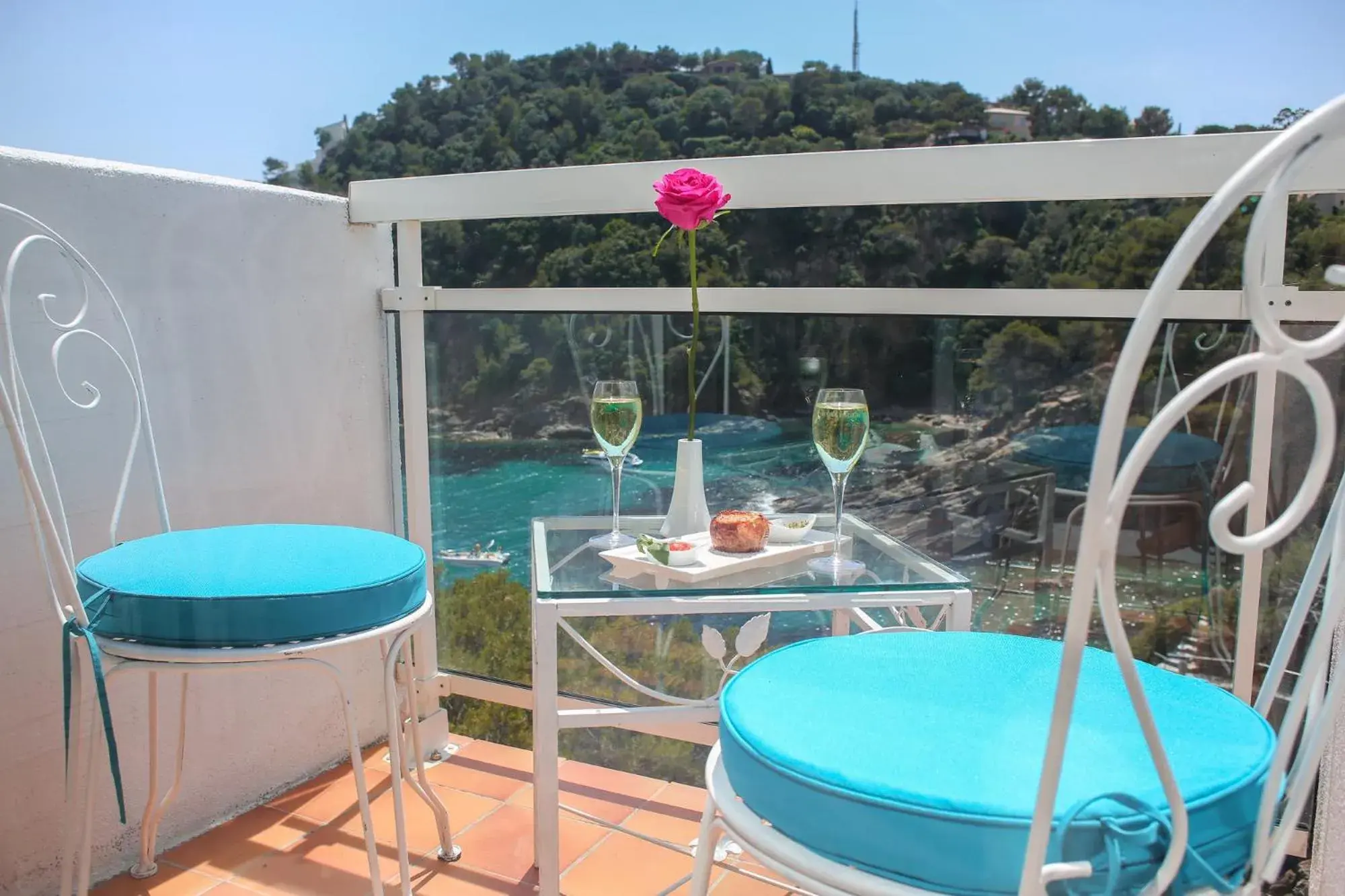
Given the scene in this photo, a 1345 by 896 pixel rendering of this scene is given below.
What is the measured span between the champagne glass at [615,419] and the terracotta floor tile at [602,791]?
0.70m

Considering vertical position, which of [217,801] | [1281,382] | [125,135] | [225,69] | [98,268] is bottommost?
[217,801]

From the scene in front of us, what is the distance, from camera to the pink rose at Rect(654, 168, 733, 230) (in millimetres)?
1416

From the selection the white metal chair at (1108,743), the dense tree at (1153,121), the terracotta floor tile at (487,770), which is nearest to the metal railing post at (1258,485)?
the white metal chair at (1108,743)

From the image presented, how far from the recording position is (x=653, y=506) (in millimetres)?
1852

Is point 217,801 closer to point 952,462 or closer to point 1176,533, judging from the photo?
point 952,462

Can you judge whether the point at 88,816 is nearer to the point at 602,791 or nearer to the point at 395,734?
the point at 395,734

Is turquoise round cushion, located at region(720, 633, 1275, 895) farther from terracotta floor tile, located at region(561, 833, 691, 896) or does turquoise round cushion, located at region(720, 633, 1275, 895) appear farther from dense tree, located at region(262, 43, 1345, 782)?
terracotta floor tile, located at region(561, 833, 691, 896)

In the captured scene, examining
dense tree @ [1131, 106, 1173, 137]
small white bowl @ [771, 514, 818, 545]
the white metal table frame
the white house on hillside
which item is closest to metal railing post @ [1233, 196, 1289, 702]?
the white metal table frame

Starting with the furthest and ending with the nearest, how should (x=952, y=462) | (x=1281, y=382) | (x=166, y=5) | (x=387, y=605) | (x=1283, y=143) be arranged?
(x=166, y=5) < (x=952, y=462) < (x=1281, y=382) < (x=387, y=605) < (x=1283, y=143)

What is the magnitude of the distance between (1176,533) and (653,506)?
907 millimetres

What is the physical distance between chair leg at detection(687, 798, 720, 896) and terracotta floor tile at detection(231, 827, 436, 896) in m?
0.90

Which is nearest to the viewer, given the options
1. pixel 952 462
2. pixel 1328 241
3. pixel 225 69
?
pixel 952 462

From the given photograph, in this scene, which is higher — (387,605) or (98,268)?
(98,268)

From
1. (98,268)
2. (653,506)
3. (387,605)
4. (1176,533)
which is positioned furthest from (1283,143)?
(98,268)
